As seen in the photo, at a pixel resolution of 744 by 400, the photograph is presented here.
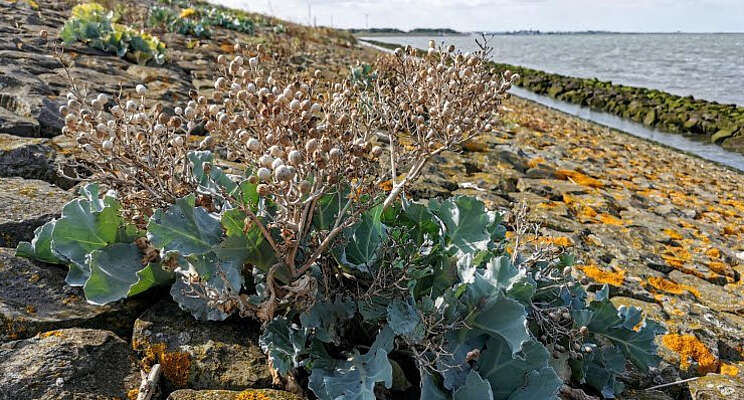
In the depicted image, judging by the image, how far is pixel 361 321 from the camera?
77.6 inches

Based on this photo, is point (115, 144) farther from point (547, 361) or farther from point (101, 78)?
point (101, 78)

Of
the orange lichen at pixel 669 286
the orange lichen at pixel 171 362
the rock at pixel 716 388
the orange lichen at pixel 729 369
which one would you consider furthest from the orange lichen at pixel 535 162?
the orange lichen at pixel 171 362

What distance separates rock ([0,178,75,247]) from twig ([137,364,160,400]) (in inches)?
34.9

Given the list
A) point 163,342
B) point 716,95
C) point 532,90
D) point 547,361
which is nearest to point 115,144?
point 163,342

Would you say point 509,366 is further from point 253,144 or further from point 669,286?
point 669,286

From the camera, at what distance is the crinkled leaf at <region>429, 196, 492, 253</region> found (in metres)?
2.11

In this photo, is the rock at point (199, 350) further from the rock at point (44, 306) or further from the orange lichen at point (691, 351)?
the orange lichen at point (691, 351)

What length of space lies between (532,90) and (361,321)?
2596cm

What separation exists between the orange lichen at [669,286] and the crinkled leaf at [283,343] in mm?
2660

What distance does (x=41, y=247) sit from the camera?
195cm

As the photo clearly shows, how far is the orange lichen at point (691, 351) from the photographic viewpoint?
2.68 meters

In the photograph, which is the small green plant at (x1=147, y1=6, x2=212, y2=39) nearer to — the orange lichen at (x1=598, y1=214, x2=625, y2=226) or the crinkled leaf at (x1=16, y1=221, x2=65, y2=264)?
the orange lichen at (x1=598, y1=214, x2=625, y2=226)

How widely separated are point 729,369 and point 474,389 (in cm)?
184

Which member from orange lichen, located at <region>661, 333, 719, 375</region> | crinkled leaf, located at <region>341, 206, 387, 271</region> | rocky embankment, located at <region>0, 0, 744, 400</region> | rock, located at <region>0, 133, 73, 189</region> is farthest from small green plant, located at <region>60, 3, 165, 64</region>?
orange lichen, located at <region>661, 333, 719, 375</region>
